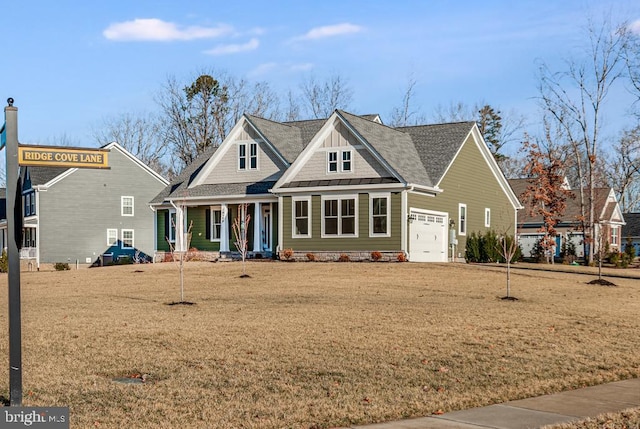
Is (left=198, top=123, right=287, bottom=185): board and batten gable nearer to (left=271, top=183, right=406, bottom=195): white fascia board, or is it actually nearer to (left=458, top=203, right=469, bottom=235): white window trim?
(left=271, top=183, right=406, bottom=195): white fascia board

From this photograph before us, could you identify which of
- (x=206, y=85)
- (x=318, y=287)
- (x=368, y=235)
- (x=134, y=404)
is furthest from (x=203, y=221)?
(x=134, y=404)

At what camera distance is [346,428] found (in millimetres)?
7113

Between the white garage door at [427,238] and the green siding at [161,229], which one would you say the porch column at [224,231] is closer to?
the green siding at [161,229]

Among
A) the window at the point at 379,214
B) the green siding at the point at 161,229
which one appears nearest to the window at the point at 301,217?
the window at the point at 379,214

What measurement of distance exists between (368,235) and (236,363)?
2253 centimetres

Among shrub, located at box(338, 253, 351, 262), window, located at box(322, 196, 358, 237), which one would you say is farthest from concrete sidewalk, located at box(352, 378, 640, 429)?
window, located at box(322, 196, 358, 237)

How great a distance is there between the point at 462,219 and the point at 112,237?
79.6 feet

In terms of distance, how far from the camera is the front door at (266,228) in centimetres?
3666

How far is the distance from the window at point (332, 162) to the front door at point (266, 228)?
442cm

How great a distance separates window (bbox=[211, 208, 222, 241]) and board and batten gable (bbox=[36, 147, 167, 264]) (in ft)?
38.3

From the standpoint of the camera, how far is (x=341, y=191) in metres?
33.2

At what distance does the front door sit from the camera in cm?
3666

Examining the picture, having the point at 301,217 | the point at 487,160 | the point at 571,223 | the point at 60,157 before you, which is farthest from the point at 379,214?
the point at 571,223

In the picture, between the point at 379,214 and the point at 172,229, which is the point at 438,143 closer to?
the point at 379,214
